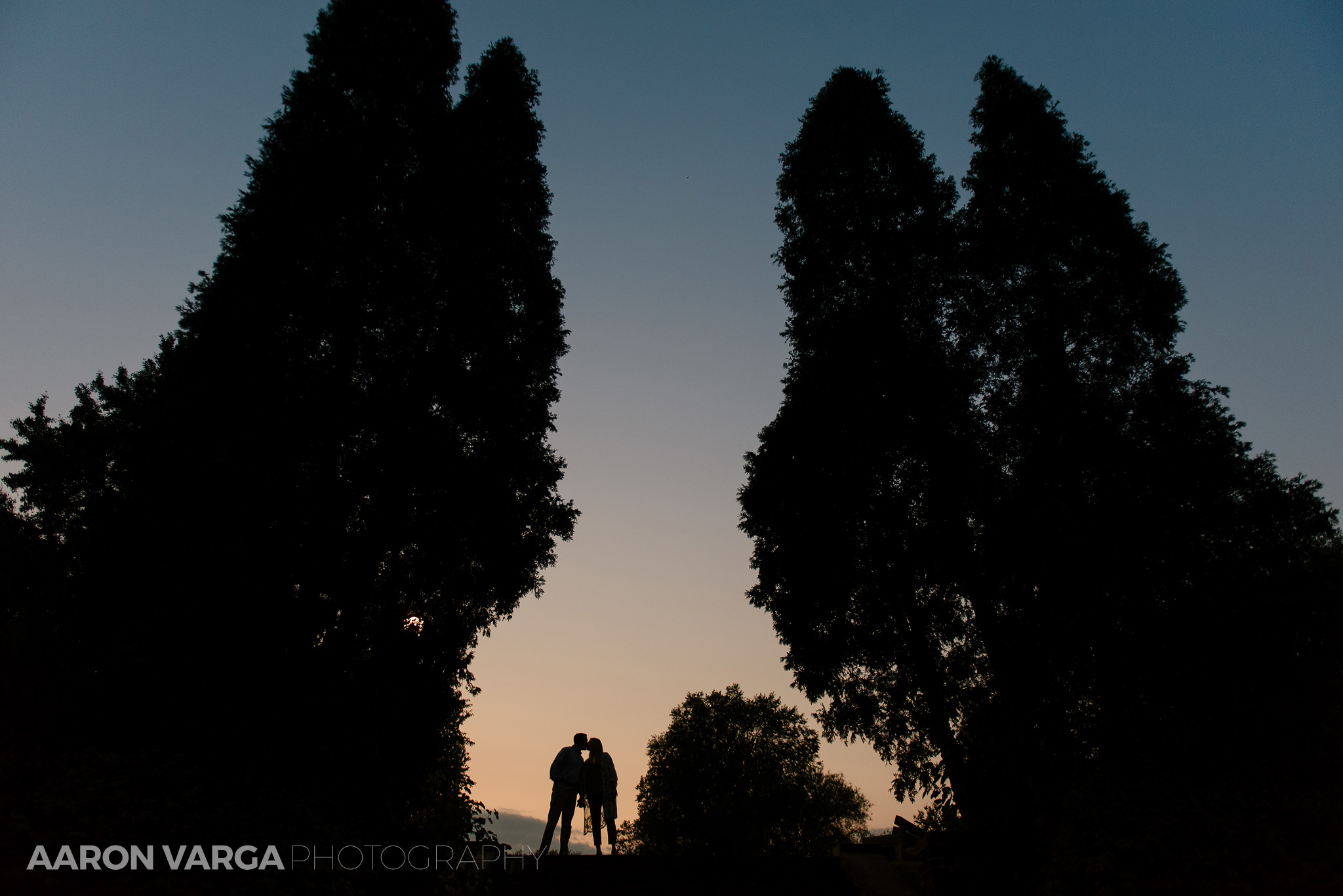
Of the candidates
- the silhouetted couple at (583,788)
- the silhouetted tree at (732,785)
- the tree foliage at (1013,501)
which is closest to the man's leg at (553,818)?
the silhouetted couple at (583,788)

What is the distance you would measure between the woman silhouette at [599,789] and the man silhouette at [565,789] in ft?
0.60

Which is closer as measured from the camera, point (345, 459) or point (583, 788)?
point (345, 459)

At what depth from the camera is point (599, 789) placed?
40.7ft

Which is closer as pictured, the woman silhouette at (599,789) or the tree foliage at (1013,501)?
the tree foliage at (1013,501)

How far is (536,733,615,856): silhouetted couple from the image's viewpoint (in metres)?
12.1

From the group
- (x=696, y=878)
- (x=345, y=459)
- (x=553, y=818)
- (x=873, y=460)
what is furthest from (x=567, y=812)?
(x=873, y=460)

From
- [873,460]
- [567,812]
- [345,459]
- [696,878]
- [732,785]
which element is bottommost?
[696,878]

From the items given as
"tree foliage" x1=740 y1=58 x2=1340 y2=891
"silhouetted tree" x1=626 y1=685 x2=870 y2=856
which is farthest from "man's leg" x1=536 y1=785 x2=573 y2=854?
"silhouetted tree" x1=626 y1=685 x2=870 y2=856

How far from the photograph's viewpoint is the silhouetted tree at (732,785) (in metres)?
48.7

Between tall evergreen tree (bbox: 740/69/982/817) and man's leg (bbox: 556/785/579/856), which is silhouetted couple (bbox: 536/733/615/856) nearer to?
man's leg (bbox: 556/785/579/856)

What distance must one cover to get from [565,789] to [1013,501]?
9.18m

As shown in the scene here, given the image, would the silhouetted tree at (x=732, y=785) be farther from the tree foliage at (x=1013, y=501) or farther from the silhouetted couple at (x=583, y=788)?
the silhouetted couple at (x=583, y=788)

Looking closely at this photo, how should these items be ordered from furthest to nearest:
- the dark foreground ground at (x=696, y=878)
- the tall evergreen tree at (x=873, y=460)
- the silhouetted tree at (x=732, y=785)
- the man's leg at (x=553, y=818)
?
the silhouetted tree at (x=732, y=785), the tall evergreen tree at (x=873, y=460), the man's leg at (x=553, y=818), the dark foreground ground at (x=696, y=878)

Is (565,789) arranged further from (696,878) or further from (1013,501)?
(1013,501)
